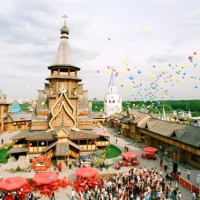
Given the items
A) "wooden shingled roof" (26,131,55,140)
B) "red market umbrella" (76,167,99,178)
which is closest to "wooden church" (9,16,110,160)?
"wooden shingled roof" (26,131,55,140)

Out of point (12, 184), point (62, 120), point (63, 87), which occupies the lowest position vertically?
point (12, 184)

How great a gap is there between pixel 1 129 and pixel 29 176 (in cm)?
3797

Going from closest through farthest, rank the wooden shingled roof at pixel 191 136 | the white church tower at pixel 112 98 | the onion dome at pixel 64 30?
the wooden shingled roof at pixel 191 136, the onion dome at pixel 64 30, the white church tower at pixel 112 98

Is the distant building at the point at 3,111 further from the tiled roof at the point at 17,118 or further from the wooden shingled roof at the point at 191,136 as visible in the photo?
the wooden shingled roof at the point at 191,136

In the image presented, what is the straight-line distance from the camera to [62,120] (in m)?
33.2

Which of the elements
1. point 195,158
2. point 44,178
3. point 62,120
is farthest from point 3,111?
point 195,158

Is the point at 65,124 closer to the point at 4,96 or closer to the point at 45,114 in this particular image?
the point at 45,114

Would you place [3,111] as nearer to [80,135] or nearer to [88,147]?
[80,135]

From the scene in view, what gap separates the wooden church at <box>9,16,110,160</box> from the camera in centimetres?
2942

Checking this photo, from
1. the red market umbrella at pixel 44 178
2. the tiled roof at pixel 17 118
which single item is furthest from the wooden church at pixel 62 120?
the tiled roof at pixel 17 118

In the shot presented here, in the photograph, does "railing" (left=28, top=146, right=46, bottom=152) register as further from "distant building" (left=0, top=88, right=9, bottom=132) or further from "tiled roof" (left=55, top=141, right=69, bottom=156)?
"distant building" (left=0, top=88, right=9, bottom=132)

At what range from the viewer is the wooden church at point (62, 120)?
29.4m

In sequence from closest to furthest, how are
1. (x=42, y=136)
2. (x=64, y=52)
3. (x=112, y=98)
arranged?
(x=42, y=136), (x=64, y=52), (x=112, y=98)

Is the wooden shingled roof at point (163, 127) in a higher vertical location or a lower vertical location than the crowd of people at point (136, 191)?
higher
